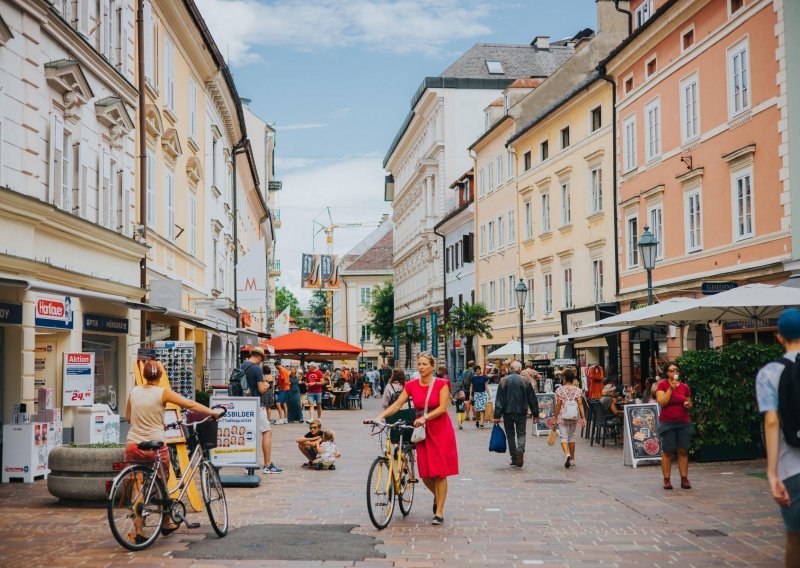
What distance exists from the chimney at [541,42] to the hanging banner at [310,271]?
1165 inches

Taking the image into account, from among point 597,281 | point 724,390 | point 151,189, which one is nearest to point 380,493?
point 724,390

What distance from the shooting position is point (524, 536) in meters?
9.91

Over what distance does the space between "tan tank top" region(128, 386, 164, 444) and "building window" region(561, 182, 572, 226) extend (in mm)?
30173

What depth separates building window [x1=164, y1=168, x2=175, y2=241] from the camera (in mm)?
24719

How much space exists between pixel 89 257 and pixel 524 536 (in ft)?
34.7

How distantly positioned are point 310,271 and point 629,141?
57845 mm

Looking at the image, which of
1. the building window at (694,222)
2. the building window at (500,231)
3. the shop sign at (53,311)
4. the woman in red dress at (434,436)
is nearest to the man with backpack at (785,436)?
the woman in red dress at (434,436)

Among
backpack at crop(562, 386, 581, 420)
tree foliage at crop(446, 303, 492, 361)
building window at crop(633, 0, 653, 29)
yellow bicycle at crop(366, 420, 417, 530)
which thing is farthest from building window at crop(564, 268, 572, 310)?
yellow bicycle at crop(366, 420, 417, 530)

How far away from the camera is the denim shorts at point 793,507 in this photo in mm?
5461

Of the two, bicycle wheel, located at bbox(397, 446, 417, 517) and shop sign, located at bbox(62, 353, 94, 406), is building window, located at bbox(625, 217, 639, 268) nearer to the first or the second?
shop sign, located at bbox(62, 353, 94, 406)

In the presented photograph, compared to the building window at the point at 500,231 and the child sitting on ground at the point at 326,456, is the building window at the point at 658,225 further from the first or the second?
the building window at the point at 500,231

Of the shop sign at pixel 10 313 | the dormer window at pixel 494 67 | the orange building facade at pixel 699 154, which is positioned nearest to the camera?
the shop sign at pixel 10 313

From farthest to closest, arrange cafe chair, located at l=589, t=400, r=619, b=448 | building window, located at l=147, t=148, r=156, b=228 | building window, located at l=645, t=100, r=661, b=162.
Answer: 1. building window, located at l=645, t=100, r=661, b=162
2. building window, located at l=147, t=148, r=156, b=228
3. cafe chair, located at l=589, t=400, r=619, b=448

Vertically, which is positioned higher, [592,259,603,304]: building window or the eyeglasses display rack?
[592,259,603,304]: building window
